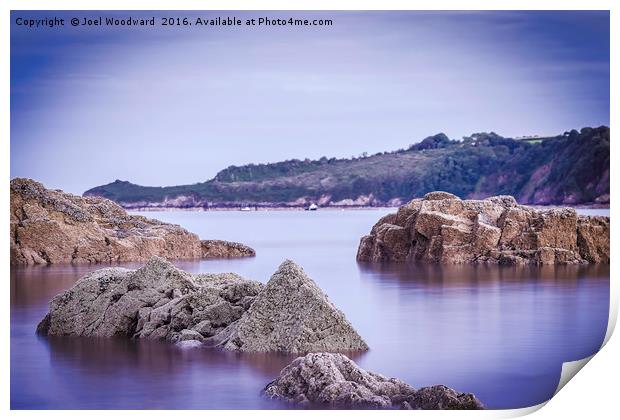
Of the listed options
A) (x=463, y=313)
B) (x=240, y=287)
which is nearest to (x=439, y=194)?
(x=463, y=313)

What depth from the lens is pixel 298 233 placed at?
11242mm

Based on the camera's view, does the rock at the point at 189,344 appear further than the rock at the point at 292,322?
Yes

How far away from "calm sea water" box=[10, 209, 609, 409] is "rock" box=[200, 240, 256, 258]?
147 millimetres

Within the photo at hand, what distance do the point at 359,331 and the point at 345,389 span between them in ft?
4.50

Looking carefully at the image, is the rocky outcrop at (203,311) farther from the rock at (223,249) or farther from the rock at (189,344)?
the rock at (223,249)

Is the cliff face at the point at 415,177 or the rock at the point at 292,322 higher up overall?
the cliff face at the point at 415,177

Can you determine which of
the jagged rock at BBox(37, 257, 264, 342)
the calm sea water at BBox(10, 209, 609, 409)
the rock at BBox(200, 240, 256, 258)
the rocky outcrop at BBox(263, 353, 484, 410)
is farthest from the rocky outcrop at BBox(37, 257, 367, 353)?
the rock at BBox(200, 240, 256, 258)

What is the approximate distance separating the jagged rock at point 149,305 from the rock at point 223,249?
2.17m

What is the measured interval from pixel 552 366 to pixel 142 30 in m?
3.68

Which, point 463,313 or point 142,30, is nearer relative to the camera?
point 142,30

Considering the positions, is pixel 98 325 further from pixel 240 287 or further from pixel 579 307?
pixel 579 307

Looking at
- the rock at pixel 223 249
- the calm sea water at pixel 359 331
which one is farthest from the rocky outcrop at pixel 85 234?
the calm sea water at pixel 359 331

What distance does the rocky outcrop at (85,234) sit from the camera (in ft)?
37.1
